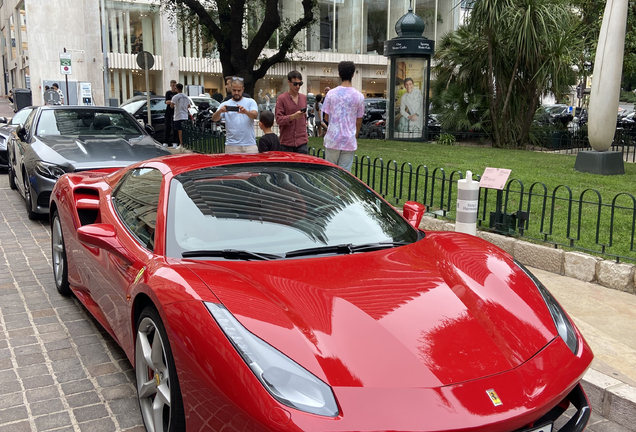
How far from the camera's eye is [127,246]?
10.9 feet

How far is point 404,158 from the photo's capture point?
13.0 metres

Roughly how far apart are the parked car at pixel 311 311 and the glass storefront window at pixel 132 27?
38.2 metres

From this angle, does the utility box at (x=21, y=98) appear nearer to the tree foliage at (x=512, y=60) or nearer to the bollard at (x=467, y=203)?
the tree foliage at (x=512, y=60)

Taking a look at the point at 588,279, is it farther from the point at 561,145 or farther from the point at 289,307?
the point at 561,145

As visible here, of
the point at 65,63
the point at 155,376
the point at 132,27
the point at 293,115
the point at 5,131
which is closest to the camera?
the point at 155,376

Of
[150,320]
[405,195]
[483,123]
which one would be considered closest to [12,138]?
[405,195]

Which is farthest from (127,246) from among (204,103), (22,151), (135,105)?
(204,103)

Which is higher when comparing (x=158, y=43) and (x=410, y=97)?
(x=158, y=43)

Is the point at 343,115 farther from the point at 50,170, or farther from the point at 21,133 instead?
the point at 21,133

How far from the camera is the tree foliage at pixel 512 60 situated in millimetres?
15633

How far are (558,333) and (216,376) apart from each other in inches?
61.4

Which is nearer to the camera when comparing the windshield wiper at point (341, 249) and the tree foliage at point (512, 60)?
the windshield wiper at point (341, 249)

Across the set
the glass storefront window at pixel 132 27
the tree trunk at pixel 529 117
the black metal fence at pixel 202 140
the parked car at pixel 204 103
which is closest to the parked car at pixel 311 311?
the black metal fence at pixel 202 140

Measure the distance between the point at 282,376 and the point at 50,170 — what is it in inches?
250
